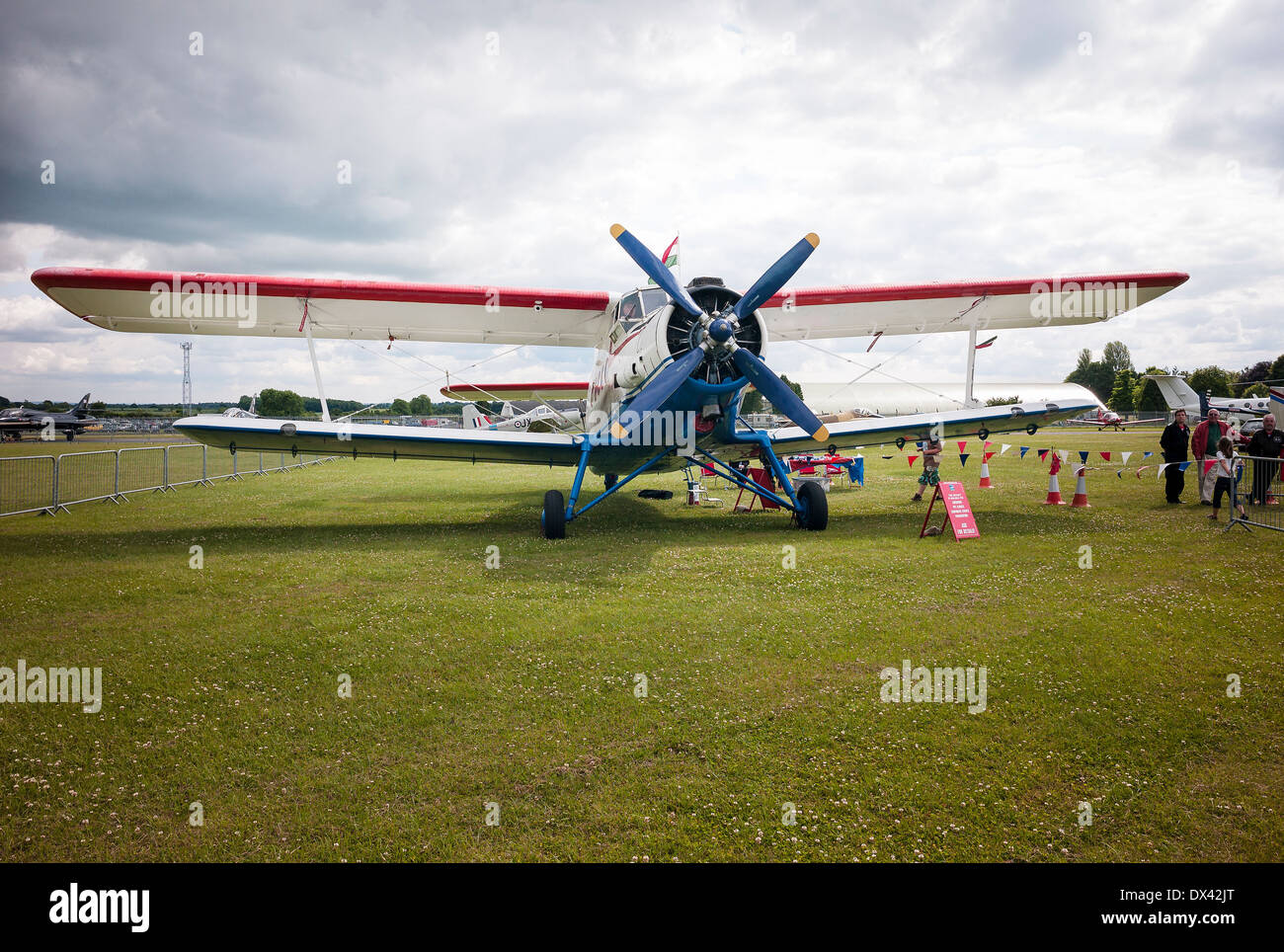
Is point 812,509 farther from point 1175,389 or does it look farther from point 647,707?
point 1175,389

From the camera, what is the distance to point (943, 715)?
4.04m

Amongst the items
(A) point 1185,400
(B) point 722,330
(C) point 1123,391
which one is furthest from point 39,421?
(C) point 1123,391

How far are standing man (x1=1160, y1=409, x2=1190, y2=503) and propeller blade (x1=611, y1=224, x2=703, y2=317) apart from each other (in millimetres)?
10007

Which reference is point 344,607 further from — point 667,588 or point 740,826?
point 740,826

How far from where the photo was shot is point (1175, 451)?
43.2 feet

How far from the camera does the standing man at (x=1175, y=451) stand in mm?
12727

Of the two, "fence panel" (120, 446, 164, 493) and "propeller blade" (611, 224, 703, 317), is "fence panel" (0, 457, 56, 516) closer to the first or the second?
"fence panel" (120, 446, 164, 493)

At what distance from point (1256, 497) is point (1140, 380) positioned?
9773 cm

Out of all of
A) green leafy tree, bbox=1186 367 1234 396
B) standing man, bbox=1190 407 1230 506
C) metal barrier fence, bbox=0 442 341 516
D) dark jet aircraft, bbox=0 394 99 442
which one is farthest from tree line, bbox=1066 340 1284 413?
dark jet aircraft, bbox=0 394 99 442

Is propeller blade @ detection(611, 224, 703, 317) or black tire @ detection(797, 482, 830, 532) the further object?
black tire @ detection(797, 482, 830, 532)

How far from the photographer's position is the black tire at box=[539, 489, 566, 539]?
32.3 ft

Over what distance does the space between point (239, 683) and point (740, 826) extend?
379 centimetres

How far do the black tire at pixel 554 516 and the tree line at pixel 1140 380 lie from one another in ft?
166
